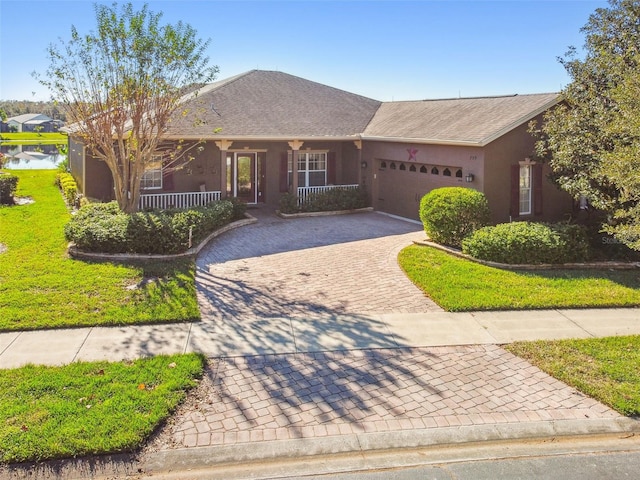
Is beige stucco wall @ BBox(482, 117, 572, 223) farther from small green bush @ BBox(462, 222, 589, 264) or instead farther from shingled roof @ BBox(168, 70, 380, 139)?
shingled roof @ BBox(168, 70, 380, 139)

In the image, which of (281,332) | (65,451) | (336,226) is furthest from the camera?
(336,226)

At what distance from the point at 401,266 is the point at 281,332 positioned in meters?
4.85

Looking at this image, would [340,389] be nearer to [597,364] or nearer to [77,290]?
[597,364]

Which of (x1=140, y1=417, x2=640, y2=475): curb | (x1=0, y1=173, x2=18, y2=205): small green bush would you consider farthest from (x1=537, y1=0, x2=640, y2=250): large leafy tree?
(x1=0, y1=173, x2=18, y2=205): small green bush

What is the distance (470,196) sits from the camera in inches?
564

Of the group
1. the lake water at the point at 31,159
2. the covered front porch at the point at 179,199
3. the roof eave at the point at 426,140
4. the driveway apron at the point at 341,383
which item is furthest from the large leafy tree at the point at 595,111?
the lake water at the point at 31,159

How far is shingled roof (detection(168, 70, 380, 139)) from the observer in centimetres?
1828

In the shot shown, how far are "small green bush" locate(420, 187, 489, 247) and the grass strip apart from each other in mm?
5983

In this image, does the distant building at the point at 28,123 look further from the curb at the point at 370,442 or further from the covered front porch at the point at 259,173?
the curb at the point at 370,442

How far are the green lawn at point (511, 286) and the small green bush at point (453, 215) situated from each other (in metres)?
1.07

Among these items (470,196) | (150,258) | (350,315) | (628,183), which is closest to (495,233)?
(470,196)

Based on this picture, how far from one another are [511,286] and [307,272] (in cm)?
439

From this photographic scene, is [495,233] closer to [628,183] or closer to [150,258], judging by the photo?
[628,183]

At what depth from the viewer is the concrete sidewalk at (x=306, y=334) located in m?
7.74
